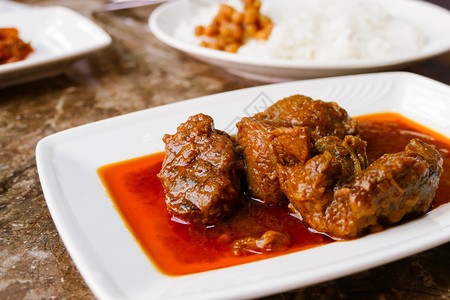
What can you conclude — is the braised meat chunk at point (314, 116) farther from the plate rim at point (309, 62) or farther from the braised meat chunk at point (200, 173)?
the plate rim at point (309, 62)

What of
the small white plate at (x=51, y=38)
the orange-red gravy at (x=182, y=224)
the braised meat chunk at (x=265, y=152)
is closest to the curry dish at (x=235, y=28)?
the small white plate at (x=51, y=38)

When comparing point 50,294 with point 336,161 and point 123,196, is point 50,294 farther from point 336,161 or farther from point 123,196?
point 336,161

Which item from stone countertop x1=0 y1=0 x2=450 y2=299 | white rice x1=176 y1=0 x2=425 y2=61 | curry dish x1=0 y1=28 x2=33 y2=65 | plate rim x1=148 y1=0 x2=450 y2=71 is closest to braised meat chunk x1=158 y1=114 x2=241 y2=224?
stone countertop x1=0 y1=0 x2=450 y2=299

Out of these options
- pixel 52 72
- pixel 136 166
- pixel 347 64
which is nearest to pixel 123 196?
pixel 136 166

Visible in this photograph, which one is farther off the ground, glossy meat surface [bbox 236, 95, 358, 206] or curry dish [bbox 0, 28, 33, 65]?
glossy meat surface [bbox 236, 95, 358, 206]

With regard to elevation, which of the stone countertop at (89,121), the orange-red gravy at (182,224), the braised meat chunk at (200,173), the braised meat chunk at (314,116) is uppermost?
the braised meat chunk at (314,116)

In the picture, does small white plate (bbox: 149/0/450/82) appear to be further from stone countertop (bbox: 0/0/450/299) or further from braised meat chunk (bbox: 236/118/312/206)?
braised meat chunk (bbox: 236/118/312/206)

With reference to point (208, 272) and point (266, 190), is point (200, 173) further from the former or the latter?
point (208, 272)
